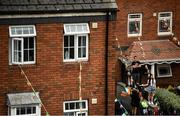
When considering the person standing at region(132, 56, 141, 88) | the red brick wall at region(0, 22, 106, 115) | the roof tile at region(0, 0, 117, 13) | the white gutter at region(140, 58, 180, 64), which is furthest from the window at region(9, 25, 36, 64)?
the white gutter at region(140, 58, 180, 64)

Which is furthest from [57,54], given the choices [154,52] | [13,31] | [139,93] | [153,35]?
[153,35]

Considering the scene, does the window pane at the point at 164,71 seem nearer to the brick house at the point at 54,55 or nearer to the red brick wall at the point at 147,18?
the red brick wall at the point at 147,18

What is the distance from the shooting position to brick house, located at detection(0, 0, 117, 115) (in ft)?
65.2

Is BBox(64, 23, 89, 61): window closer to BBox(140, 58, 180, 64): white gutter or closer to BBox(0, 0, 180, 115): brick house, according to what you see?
BBox(0, 0, 180, 115): brick house

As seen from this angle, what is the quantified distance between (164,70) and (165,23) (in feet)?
8.97

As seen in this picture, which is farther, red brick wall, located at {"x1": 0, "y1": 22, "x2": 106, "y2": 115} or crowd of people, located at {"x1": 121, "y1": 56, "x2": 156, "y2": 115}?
crowd of people, located at {"x1": 121, "y1": 56, "x2": 156, "y2": 115}

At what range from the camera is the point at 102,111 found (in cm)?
2147

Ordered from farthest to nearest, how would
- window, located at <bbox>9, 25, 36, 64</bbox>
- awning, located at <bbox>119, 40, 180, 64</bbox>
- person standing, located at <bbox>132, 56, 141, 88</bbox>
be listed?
1. awning, located at <bbox>119, 40, 180, 64</bbox>
2. person standing, located at <bbox>132, 56, 141, 88</bbox>
3. window, located at <bbox>9, 25, 36, 64</bbox>

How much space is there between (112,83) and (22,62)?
12.5 ft

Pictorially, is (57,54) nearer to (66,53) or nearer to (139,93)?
(66,53)

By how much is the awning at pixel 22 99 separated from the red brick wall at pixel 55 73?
7.9 inches

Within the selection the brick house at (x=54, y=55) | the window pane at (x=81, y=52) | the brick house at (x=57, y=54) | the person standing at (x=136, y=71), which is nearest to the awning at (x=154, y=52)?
the person standing at (x=136, y=71)

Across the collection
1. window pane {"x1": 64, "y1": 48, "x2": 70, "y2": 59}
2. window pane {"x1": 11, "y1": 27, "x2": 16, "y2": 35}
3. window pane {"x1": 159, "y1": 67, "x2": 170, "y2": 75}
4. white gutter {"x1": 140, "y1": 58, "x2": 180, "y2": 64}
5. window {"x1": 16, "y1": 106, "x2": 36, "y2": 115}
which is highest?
window pane {"x1": 11, "y1": 27, "x2": 16, "y2": 35}

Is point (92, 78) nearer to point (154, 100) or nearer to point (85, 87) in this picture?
point (85, 87)
